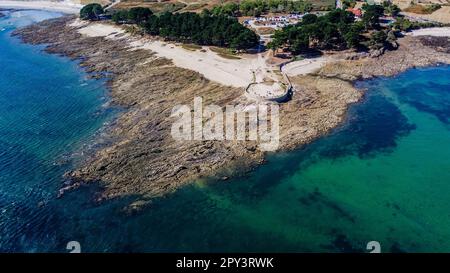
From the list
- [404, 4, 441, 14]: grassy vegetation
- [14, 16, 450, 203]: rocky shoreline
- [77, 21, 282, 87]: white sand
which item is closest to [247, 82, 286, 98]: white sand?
[14, 16, 450, 203]: rocky shoreline

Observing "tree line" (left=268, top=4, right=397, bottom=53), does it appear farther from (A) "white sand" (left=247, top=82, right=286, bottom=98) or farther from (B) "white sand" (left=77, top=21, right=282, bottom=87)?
(A) "white sand" (left=247, top=82, right=286, bottom=98)

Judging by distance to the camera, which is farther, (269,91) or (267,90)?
(267,90)

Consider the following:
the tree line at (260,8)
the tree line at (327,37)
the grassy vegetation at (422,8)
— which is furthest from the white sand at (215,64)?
the grassy vegetation at (422,8)

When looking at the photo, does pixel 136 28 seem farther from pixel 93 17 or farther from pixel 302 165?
pixel 302 165

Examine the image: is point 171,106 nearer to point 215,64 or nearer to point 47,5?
point 215,64

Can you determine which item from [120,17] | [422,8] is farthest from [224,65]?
[422,8]

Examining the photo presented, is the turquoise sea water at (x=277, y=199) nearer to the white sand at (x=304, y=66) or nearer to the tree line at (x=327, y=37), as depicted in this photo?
the white sand at (x=304, y=66)
